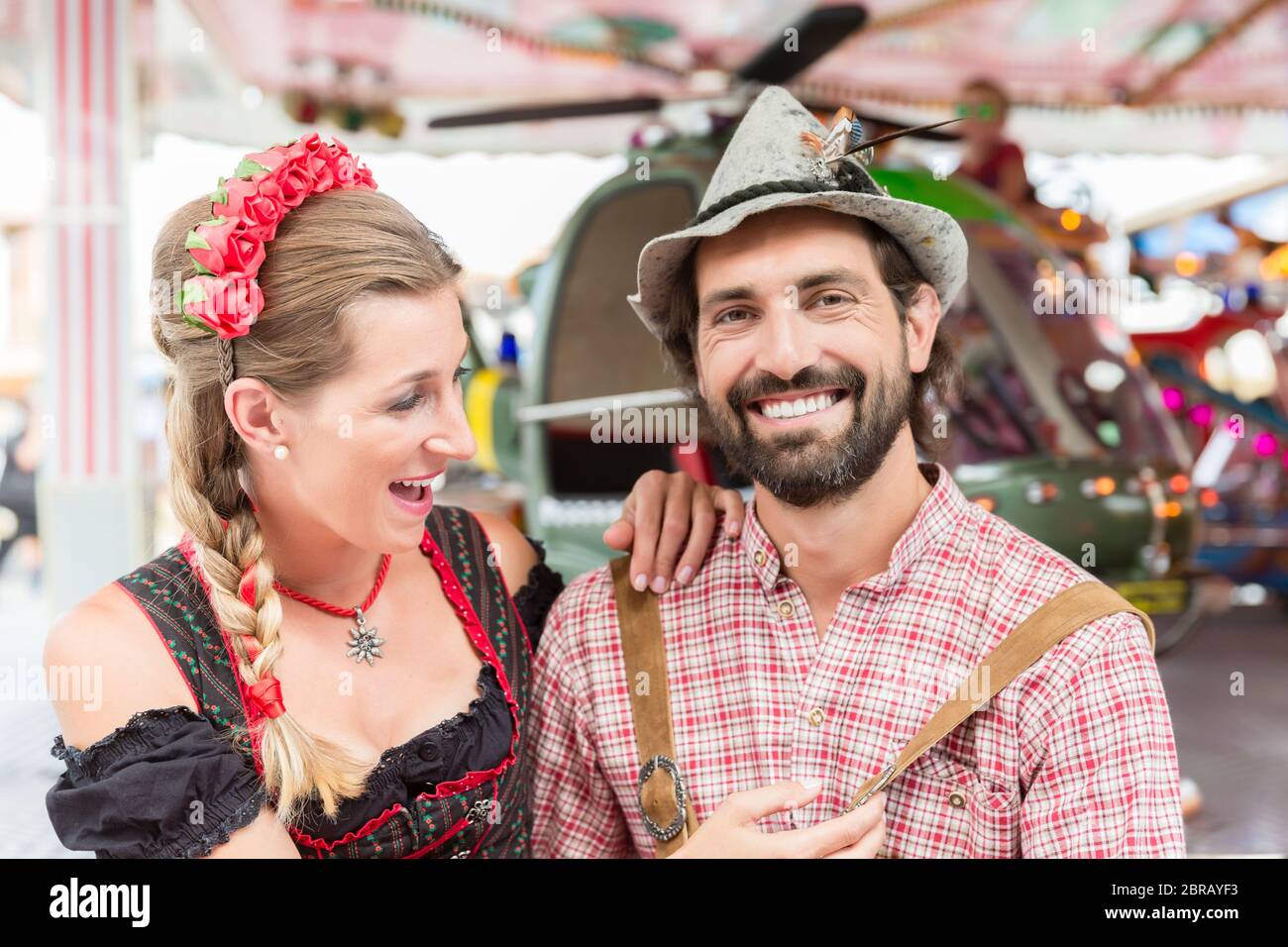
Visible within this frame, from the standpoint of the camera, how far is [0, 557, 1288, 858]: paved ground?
3389 millimetres

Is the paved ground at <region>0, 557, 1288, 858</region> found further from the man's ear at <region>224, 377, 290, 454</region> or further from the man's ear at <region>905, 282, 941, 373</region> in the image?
the man's ear at <region>905, 282, 941, 373</region>

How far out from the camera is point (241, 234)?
1.32 meters

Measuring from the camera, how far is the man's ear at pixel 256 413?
53.7 inches

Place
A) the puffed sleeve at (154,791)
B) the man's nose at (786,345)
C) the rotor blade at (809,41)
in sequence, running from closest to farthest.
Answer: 1. the puffed sleeve at (154,791)
2. the man's nose at (786,345)
3. the rotor blade at (809,41)

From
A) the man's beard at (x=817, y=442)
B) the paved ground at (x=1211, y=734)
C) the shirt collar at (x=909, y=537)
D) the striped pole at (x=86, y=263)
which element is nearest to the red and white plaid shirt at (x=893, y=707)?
the shirt collar at (x=909, y=537)

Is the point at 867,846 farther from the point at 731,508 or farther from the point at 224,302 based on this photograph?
the point at 224,302

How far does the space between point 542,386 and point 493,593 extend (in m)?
2.35

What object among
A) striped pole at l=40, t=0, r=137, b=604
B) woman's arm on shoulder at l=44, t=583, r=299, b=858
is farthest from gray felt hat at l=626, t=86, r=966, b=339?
striped pole at l=40, t=0, r=137, b=604

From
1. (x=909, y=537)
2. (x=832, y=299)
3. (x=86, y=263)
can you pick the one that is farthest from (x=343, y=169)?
(x=86, y=263)

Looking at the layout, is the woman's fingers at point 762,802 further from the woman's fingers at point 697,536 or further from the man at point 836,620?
the woman's fingers at point 697,536

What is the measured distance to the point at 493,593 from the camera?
5.41 ft

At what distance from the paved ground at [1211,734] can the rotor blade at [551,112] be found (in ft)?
7.09

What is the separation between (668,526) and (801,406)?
11.5 inches
